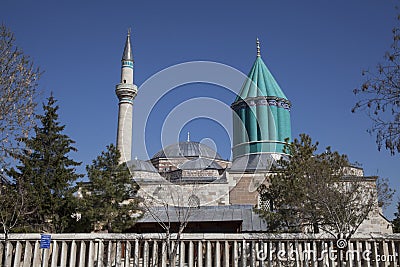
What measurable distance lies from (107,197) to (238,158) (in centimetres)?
1270

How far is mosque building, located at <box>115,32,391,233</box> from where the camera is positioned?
21734mm

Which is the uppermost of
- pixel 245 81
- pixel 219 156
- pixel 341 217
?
pixel 245 81

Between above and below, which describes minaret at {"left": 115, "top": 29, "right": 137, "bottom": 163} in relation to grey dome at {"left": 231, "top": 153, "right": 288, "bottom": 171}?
above

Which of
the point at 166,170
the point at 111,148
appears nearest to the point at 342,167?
the point at 111,148

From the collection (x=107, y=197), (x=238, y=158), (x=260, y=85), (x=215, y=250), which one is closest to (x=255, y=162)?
(x=238, y=158)

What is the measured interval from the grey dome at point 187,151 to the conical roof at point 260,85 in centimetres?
694

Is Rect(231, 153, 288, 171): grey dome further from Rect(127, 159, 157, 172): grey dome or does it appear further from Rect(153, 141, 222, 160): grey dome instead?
Rect(153, 141, 222, 160): grey dome

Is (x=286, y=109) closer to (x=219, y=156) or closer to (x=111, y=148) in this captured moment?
(x=219, y=156)

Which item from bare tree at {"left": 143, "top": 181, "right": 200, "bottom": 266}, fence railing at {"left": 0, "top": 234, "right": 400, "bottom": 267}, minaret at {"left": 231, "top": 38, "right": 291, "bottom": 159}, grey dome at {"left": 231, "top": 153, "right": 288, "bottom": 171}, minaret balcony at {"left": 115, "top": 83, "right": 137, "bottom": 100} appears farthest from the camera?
minaret at {"left": 231, "top": 38, "right": 291, "bottom": 159}

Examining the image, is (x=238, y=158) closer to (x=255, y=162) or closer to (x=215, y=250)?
(x=255, y=162)

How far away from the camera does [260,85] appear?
26594 millimetres

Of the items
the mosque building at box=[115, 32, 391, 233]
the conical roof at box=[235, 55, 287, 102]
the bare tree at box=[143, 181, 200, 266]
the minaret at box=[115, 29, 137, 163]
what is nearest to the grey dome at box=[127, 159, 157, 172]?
the mosque building at box=[115, 32, 391, 233]

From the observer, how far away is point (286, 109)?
1048 inches

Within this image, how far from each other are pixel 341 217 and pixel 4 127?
876 cm
